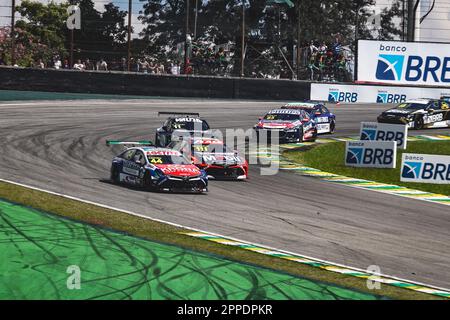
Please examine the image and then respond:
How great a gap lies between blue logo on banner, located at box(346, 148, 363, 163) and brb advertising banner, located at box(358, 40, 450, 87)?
1044 cm

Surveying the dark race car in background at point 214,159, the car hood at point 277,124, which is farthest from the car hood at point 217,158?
the car hood at point 277,124

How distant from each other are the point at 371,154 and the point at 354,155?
1.82 ft

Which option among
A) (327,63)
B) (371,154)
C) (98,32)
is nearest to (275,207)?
(371,154)

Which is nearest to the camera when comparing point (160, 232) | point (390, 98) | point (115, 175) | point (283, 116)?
point (160, 232)

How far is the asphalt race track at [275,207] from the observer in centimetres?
1697

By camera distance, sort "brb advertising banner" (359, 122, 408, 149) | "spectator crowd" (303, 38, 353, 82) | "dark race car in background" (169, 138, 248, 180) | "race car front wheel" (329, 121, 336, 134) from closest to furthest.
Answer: "dark race car in background" (169, 138, 248, 180) < "brb advertising banner" (359, 122, 408, 149) < "race car front wheel" (329, 121, 336, 134) < "spectator crowd" (303, 38, 353, 82)

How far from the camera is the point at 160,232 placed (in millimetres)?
17391

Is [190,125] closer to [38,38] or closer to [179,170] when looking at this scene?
[179,170]

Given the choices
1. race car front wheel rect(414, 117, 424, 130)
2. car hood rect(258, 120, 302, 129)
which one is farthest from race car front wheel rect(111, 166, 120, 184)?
race car front wheel rect(414, 117, 424, 130)

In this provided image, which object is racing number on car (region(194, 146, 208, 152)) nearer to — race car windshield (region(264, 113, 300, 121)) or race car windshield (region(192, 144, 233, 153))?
race car windshield (region(192, 144, 233, 153))

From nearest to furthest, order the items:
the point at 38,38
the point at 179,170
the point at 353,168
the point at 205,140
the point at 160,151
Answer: the point at 179,170 → the point at 160,151 → the point at 205,140 → the point at 353,168 → the point at 38,38

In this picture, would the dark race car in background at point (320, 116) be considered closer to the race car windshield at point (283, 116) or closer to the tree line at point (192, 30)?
the race car windshield at point (283, 116)

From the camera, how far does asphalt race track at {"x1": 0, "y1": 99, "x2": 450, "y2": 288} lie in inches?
668

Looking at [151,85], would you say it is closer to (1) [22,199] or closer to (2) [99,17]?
(2) [99,17]
